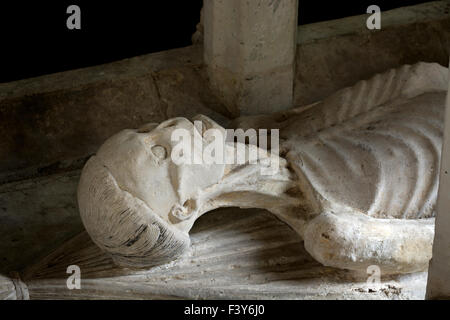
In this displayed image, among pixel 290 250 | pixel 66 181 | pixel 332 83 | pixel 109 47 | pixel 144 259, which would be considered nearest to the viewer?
pixel 144 259

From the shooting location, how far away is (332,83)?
16.5 feet

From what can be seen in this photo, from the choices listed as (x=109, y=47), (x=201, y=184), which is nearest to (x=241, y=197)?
(x=201, y=184)

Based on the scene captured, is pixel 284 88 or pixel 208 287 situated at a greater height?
pixel 284 88

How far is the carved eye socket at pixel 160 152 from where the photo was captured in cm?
371

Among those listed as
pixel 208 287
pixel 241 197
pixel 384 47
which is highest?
pixel 384 47

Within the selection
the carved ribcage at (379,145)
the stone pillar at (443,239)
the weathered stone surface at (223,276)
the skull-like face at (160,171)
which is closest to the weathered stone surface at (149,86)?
the carved ribcage at (379,145)

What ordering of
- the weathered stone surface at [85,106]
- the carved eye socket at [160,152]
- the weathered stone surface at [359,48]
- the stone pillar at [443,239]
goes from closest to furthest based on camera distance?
the stone pillar at [443,239] → the carved eye socket at [160,152] → the weathered stone surface at [85,106] → the weathered stone surface at [359,48]

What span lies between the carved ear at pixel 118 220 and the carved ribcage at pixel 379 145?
0.73 metres

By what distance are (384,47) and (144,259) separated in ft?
6.77

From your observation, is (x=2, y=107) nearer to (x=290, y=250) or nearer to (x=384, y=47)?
(x=290, y=250)

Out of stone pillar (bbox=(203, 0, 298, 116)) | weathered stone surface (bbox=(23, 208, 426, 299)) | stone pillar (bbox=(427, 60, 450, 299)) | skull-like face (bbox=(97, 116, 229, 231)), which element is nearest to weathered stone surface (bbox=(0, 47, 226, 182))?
stone pillar (bbox=(203, 0, 298, 116))

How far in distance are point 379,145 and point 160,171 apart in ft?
3.30

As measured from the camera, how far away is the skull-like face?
3635mm

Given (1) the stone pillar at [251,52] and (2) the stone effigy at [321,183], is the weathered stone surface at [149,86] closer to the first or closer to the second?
(1) the stone pillar at [251,52]
